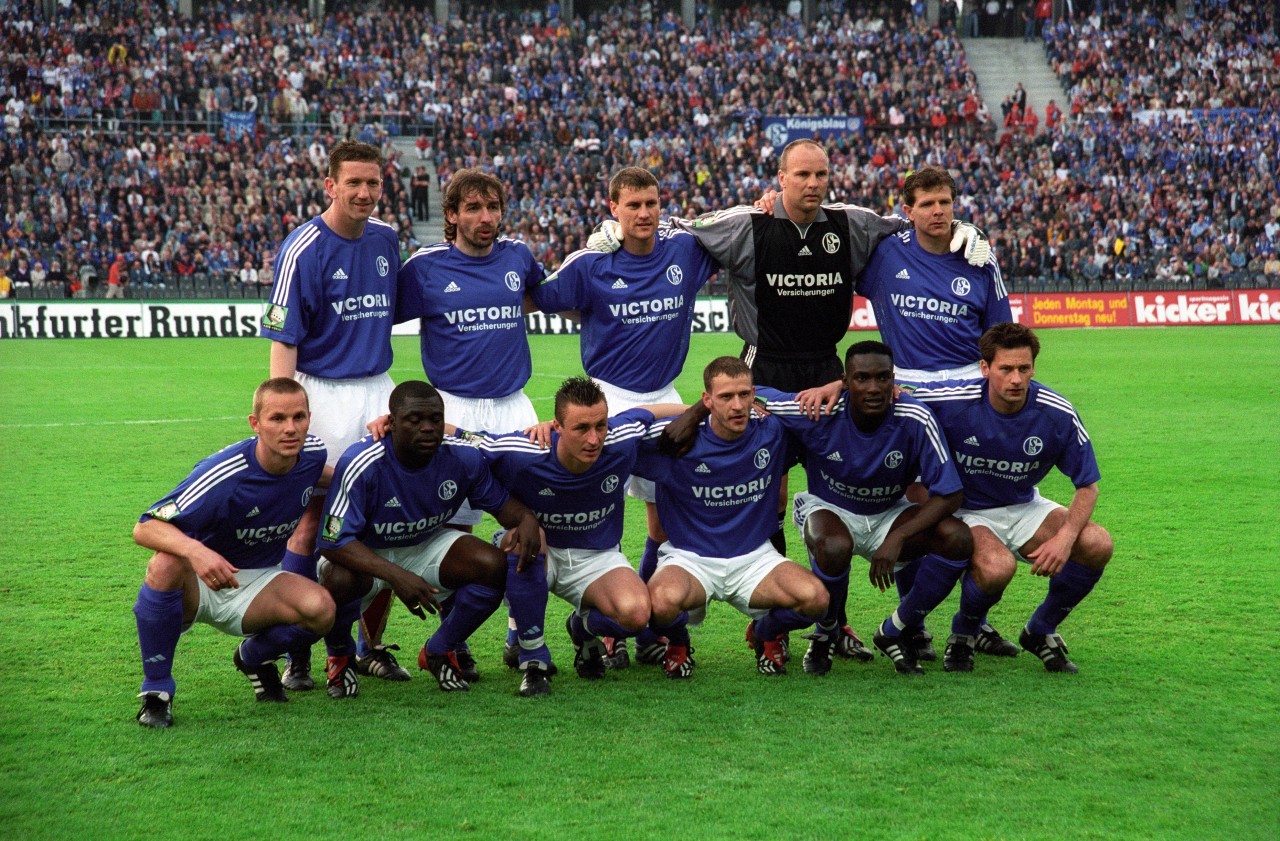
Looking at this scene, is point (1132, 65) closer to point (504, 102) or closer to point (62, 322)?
point (504, 102)

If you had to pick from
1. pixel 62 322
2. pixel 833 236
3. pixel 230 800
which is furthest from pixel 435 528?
pixel 62 322

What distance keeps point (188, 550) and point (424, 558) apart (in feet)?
3.55

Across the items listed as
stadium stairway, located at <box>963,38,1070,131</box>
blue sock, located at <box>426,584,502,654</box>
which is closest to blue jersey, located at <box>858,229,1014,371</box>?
blue sock, located at <box>426,584,502,654</box>

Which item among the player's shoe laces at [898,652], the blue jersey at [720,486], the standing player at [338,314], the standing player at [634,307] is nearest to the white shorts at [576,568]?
the blue jersey at [720,486]

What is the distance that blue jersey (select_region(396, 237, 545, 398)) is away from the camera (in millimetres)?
6102

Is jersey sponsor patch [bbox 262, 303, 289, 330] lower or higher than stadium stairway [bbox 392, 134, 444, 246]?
lower

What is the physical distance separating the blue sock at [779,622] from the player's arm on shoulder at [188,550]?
2.29 meters

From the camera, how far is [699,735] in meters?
4.83

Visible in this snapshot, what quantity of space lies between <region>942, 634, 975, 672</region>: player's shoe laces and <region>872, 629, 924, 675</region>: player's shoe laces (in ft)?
0.43

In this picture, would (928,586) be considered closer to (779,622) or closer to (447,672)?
(779,622)

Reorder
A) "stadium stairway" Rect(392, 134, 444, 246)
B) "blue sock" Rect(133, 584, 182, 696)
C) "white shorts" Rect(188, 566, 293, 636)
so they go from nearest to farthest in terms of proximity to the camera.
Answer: "blue sock" Rect(133, 584, 182, 696)
"white shorts" Rect(188, 566, 293, 636)
"stadium stairway" Rect(392, 134, 444, 246)

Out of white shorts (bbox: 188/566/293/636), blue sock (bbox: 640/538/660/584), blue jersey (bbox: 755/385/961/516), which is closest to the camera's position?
white shorts (bbox: 188/566/293/636)

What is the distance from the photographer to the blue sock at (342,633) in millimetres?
5465

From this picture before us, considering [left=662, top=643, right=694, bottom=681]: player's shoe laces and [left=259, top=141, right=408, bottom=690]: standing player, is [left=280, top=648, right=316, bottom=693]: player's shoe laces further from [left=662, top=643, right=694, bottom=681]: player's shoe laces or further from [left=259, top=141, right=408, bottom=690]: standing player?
[left=662, top=643, right=694, bottom=681]: player's shoe laces
